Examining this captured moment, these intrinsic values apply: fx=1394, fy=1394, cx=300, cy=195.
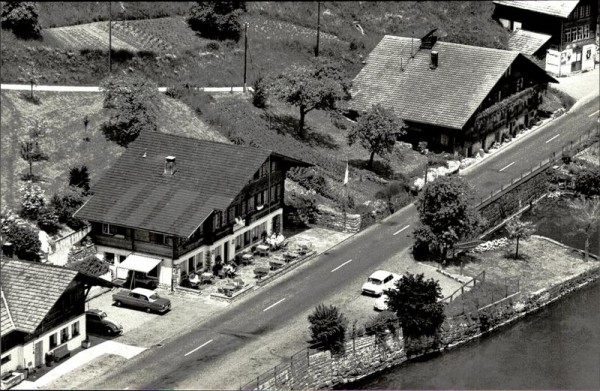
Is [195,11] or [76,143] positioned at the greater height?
[195,11]

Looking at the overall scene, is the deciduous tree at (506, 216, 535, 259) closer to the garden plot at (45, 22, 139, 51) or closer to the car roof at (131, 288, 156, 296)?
the car roof at (131, 288, 156, 296)

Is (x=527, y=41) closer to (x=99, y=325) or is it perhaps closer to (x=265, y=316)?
(x=265, y=316)

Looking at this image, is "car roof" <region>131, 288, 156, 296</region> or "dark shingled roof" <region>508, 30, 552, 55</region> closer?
"car roof" <region>131, 288, 156, 296</region>

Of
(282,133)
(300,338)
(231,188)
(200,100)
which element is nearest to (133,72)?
(200,100)

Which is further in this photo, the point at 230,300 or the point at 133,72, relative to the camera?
the point at 133,72

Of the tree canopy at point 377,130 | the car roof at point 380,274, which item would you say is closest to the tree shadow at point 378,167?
the tree canopy at point 377,130

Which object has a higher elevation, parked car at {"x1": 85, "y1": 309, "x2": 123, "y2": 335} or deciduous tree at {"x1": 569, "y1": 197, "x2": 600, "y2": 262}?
deciduous tree at {"x1": 569, "y1": 197, "x2": 600, "y2": 262}

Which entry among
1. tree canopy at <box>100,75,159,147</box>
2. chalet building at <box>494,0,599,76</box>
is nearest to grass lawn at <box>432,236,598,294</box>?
tree canopy at <box>100,75,159,147</box>

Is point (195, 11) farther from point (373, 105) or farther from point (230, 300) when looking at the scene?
point (230, 300)
